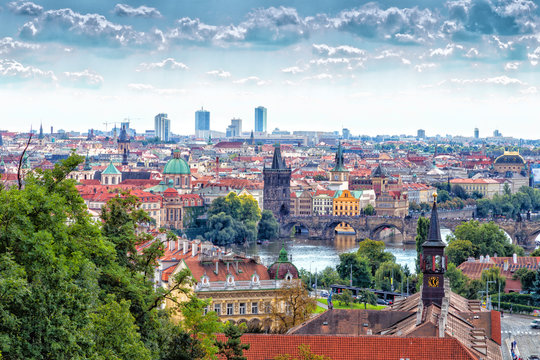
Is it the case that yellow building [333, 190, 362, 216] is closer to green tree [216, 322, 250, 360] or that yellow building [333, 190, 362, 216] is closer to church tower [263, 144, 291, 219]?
church tower [263, 144, 291, 219]

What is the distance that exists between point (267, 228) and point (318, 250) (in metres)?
15.8

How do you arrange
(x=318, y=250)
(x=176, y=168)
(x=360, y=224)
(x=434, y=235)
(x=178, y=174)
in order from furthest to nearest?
(x=176, y=168) < (x=178, y=174) < (x=360, y=224) < (x=318, y=250) < (x=434, y=235)

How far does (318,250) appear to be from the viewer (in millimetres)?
93562

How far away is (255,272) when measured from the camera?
44.1 meters

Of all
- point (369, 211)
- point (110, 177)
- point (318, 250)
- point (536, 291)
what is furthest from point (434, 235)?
point (110, 177)

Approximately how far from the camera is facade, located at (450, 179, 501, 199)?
6181 inches

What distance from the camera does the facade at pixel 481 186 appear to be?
15700 centimetres

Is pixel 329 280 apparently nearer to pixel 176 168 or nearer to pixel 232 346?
pixel 232 346

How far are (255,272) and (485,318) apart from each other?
10858mm

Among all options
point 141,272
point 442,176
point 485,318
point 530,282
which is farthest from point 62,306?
point 442,176

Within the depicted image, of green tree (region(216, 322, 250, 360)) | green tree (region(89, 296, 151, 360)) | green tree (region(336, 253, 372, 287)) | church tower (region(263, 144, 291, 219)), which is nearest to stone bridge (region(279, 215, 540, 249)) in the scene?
church tower (region(263, 144, 291, 219))

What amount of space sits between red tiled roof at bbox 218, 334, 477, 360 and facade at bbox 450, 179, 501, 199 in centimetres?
13015

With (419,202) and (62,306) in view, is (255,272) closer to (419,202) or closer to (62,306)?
(62,306)

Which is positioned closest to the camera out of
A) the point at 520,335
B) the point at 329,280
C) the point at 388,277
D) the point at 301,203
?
the point at 520,335
